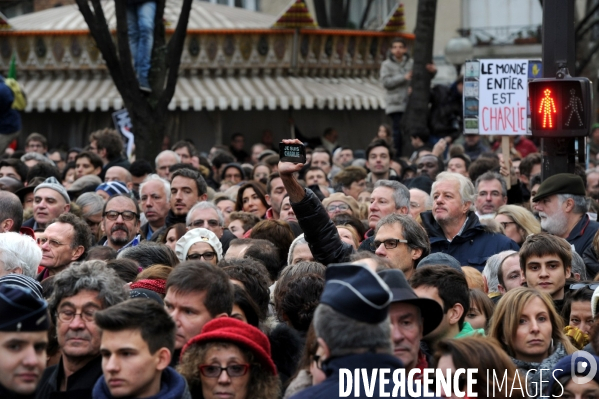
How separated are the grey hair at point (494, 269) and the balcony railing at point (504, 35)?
31.4 m

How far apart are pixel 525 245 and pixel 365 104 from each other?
1659 cm

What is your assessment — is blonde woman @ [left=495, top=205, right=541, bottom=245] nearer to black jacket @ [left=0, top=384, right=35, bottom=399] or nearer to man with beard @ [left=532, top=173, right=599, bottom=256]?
man with beard @ [left=532, top=173, right=599, bottom=256]

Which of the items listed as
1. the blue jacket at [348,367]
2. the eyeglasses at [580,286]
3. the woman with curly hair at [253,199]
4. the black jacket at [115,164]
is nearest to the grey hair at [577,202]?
the eyeglasses at [580,286]

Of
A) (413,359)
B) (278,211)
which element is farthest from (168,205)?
(413,359)

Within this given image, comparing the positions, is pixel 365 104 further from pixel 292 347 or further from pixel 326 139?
pixel 292 347

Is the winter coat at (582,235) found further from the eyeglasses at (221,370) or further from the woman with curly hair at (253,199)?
the eyeglasses at (221,370)

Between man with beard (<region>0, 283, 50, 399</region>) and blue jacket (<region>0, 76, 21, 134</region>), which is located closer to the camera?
man with beard (<region>0, 283, 50, 399</region>)

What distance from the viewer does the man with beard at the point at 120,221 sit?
33.8ft

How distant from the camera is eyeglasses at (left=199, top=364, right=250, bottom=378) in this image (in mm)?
5547

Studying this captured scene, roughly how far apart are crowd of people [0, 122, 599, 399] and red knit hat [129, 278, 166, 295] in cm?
2

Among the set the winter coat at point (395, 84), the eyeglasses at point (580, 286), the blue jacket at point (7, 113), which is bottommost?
the eyeglasses at point (580, 286)

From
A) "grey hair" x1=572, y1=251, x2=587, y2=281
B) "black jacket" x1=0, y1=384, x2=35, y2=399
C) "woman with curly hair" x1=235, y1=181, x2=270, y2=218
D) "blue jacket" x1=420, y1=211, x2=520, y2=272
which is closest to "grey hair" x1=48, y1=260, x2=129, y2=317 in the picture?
"black jacket" x1=0, y1=384, x2=35, y2=399

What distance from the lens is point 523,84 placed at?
12242 mm

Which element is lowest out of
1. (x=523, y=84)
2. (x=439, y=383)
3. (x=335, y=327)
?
(x=439, y=383)
